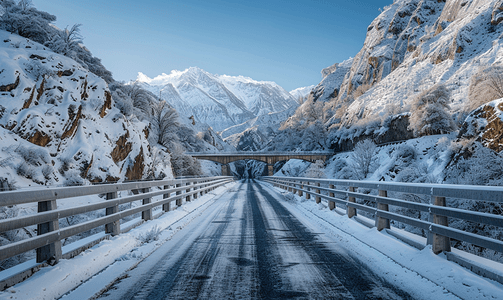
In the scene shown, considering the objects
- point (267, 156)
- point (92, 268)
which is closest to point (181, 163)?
point (267, 156)

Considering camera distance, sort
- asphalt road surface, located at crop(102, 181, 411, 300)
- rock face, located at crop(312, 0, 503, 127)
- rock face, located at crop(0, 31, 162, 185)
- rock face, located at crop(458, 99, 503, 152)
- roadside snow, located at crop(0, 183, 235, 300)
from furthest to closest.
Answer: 1. rock face, located at crop(312, 0, 503, 127)
2. rock face, located at crop(458, 99, 503, 152)
3. rock face, located at crop(0, 31, 162, 185)
4. asphalt road surface, located at crop(102, 181, 411, 300)
5. roadside snow, located at crop(0, 183, 235, 300)

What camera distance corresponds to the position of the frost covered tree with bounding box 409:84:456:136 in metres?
34.2

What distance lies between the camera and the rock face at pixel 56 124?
1394 cm

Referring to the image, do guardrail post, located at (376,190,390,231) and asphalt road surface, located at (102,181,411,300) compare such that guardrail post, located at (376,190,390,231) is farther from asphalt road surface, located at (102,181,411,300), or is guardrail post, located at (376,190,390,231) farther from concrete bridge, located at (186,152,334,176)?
concrete bridge, located at (186,152,334,176)

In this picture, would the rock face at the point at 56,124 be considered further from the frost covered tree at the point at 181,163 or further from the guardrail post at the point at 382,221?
the frost covered tree at the point at 181,163

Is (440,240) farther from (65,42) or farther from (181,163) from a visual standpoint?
(181,163)

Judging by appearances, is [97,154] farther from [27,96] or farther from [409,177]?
[409,177]

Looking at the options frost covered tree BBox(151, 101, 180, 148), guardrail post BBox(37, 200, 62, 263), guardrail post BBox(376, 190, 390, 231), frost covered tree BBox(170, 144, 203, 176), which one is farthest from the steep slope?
guardrail post BBox(37, 200, 62, 263)

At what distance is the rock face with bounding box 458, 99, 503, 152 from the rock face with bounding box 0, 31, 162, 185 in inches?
969

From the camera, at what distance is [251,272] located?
3.90m

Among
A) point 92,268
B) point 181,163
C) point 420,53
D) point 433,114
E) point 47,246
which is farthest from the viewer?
point 420,53

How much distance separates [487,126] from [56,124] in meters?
27.6

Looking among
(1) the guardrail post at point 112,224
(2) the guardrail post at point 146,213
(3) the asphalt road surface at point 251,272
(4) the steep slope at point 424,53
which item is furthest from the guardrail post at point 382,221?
(4) the steep slope at point 424,53

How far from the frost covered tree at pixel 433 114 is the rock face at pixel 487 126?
15772 mm
